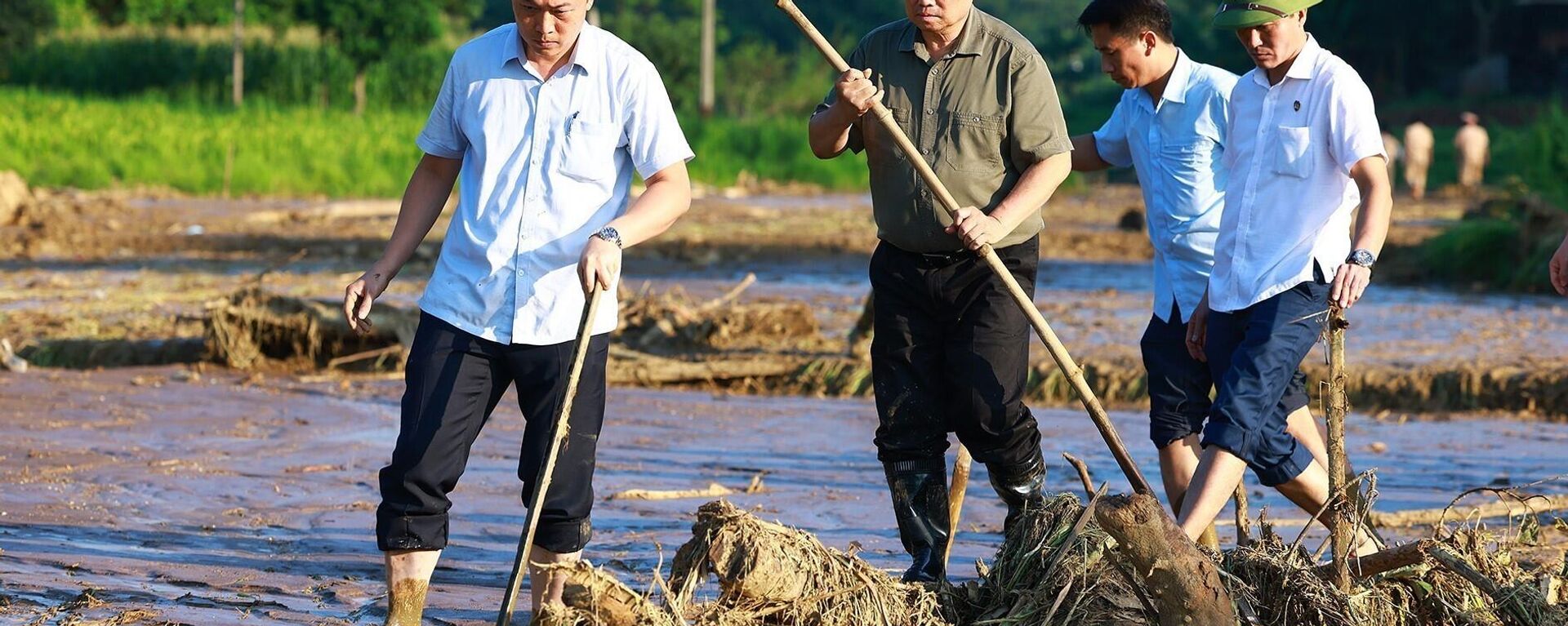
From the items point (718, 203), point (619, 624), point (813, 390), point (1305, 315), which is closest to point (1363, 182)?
point (1305, 315)

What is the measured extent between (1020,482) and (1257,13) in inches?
50.2

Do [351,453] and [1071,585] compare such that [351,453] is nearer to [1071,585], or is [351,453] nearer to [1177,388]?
[1177,388]

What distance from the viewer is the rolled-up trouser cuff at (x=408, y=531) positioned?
12.7 ft

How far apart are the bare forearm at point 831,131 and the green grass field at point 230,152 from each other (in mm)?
18463

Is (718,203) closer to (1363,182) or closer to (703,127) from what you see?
(703,127)

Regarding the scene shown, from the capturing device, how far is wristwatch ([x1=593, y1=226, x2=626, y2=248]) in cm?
370

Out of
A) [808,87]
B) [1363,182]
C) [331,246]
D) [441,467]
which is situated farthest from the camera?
[808,87]

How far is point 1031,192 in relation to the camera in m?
4.29

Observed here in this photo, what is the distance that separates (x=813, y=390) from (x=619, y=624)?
19.5 ft

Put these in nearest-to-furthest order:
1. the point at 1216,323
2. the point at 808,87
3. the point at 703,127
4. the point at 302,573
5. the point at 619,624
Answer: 1. the point at 619,624
2. the point at 1216,323
3. the point at 302,573
4. the point at 703,127
5. the point at 808,87

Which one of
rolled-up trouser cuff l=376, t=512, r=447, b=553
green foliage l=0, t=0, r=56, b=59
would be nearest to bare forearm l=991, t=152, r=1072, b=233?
rolled-up trouser cuff l=376, t=512, r=447, b=553

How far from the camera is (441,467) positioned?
3.87 meters

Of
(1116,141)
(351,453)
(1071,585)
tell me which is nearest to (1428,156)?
(351,453)

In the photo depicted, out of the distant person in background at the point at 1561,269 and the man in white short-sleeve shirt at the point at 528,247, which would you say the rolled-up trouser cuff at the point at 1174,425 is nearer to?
the distant person in background at the point at 1561,269
